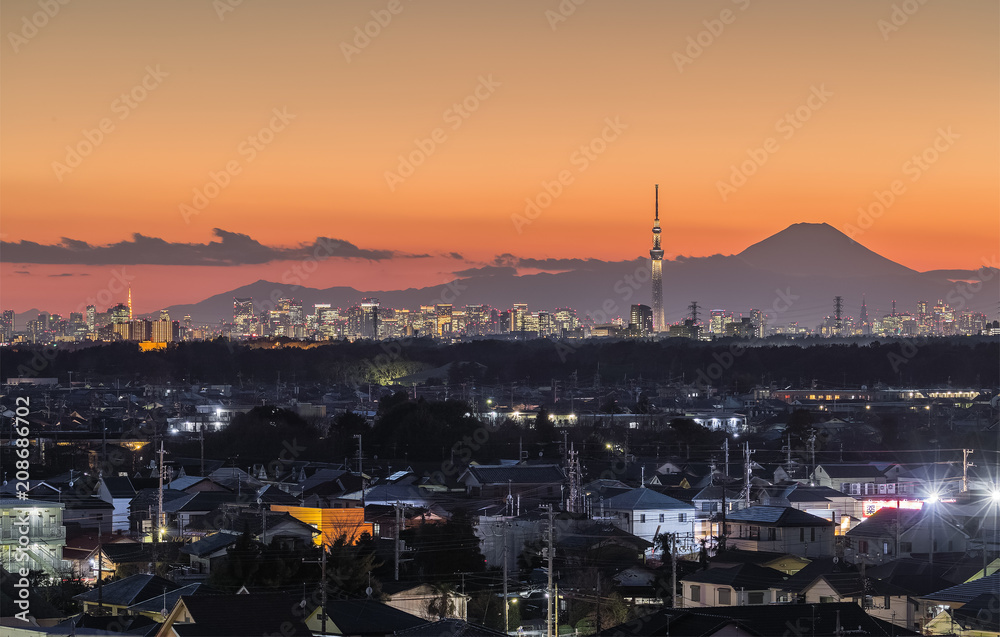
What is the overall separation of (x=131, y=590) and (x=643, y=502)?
801 cm

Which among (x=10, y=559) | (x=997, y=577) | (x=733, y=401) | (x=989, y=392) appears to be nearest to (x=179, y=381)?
(x=733, y=401)

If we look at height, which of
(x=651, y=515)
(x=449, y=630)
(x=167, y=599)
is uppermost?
(x=449, y=630)

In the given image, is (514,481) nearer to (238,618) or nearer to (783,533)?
(783,533)

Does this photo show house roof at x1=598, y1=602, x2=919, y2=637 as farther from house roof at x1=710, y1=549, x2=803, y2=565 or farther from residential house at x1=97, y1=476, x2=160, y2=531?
residential house at x1=97, y1=476, x2=160, y2=531

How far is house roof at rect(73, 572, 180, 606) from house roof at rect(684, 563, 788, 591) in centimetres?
457

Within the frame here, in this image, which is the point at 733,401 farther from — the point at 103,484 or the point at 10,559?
the point at 10,559

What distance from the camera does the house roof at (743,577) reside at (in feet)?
38.1

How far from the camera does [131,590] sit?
10.9 meters

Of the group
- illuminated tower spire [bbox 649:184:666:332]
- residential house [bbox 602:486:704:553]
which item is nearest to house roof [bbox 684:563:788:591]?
residential house [bbox 602:486:704:553]

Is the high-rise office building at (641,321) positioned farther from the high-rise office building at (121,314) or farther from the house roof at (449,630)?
the house roof at (449,630)

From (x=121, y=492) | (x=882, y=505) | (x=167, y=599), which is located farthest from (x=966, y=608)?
(x=121, y=492)

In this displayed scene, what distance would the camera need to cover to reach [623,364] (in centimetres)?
6056

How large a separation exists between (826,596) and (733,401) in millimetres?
29766

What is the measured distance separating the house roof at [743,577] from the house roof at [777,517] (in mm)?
2350
